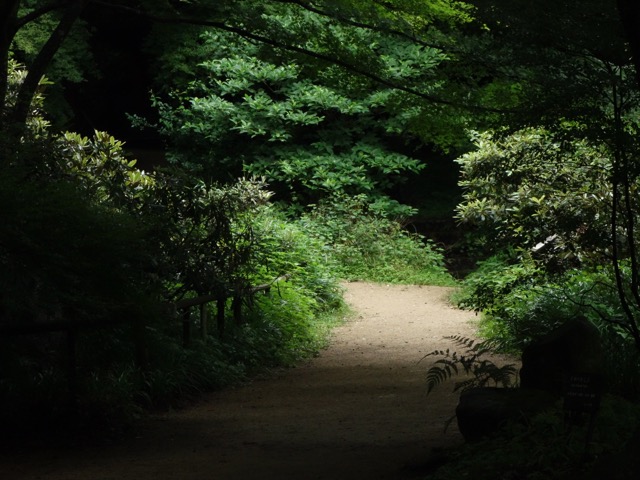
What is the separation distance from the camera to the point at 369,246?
69.4 ft

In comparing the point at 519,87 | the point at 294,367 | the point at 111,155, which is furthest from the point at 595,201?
the point at 111,155

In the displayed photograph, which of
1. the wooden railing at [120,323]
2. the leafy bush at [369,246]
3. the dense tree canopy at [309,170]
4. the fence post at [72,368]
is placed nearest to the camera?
the dense tree canopy at [309,170]

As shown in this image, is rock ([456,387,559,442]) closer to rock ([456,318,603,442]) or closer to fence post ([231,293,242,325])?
rock ([456,318,603,442])

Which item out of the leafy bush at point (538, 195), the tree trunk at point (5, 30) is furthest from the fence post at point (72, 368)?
the leafy bush at point (538, 195)

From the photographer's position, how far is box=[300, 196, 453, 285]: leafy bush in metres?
20.4

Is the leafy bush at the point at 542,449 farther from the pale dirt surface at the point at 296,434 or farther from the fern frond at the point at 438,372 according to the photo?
the fern frond at the point at 438,372

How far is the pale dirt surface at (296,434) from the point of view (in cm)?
624

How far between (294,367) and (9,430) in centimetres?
474

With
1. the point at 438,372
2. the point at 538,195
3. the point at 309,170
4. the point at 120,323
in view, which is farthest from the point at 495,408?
the point at 309,170

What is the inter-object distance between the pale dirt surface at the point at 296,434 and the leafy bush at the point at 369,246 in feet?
26.1

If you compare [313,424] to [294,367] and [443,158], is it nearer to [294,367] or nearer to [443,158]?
[294,367]

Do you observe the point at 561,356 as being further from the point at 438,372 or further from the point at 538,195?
the point at 538,195

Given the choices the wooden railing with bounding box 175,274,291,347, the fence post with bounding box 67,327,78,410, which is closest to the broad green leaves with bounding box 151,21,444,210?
the wooden railing with bounding box 175,274,291,347

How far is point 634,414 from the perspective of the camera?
232 inches
